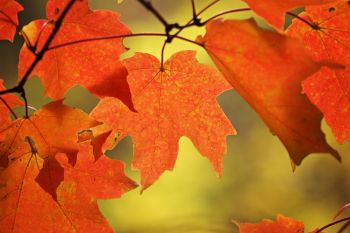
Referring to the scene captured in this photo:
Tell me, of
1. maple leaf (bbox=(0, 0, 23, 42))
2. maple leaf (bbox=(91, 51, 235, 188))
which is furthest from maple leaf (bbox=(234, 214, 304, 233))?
maple leaf (bbox=(0, 0, 23, 42))

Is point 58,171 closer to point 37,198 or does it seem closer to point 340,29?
point 37,198

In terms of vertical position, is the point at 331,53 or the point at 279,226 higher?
the point at 331,53

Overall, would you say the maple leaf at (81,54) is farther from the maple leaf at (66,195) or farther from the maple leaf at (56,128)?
the maple leaf at (66,195)

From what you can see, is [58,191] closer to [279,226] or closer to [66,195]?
[66,195]

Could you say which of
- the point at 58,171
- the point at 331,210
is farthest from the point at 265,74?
the point at 331,210

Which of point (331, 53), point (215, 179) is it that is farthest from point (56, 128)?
point (215, 179)
